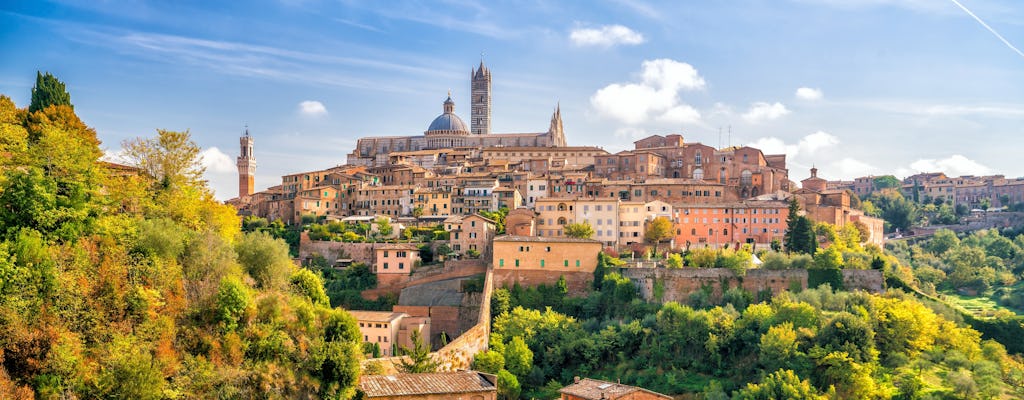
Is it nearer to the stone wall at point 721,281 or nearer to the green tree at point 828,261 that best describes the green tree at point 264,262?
the stone wall at point 721,281

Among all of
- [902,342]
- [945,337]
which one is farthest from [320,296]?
[945,337]

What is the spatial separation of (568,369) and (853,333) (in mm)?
11275

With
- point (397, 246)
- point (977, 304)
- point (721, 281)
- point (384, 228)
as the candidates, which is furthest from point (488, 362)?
point (977, 304)

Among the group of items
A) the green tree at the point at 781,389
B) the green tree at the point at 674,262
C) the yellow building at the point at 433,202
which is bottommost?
the green tree at the point at 781,389

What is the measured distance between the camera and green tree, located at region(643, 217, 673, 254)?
49438 millimetres

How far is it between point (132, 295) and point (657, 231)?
105 feet

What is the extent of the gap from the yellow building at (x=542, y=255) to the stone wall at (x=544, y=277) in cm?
19

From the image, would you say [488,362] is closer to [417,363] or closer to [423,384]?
[417,363]

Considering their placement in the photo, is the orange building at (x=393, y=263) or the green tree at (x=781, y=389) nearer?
the green tree at (x=781, y=389)

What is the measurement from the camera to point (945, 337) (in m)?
36.8

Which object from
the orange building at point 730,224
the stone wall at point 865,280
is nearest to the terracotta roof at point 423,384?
the stone wall at point 865,280

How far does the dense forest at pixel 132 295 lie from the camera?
65.8 feet

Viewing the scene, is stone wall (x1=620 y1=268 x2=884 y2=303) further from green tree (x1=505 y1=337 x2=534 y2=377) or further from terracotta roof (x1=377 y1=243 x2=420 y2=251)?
terracotta roof (x1=377 y1=243 x2=420 y2=251)

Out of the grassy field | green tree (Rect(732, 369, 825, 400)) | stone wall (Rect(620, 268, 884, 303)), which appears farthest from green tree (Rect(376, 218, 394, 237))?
the grassy field
